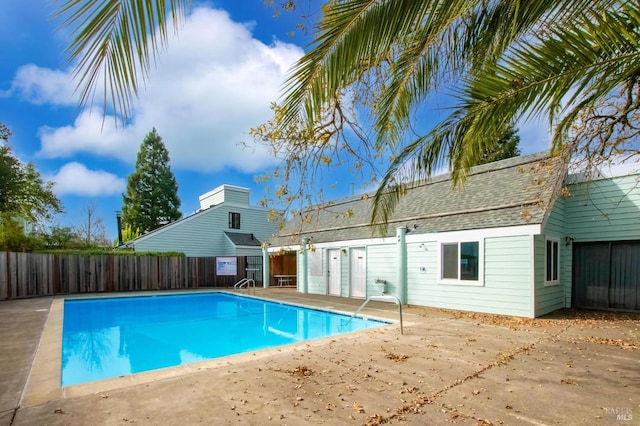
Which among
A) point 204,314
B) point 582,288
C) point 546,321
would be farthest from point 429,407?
point 204,314

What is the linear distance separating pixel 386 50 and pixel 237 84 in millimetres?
1692

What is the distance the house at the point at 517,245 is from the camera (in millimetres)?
9430

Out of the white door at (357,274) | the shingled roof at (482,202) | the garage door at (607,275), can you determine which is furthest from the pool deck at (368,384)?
the white door at (357,274)

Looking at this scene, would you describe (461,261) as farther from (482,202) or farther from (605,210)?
(605,210)

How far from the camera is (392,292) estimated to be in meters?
12.6

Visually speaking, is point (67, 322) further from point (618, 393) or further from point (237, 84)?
point (618, 393)

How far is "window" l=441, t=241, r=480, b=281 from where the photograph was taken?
10.4m

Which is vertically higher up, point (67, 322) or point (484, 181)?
point (484, 181)

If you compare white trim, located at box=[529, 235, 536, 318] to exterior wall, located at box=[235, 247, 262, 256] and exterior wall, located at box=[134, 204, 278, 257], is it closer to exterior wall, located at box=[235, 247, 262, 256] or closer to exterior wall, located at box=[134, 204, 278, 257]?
exterior wall, located at box=[134, 204, 278, 257]

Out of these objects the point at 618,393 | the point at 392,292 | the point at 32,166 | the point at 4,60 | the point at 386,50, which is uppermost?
the point at 32,166

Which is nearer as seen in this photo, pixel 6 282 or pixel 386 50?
pixel 386 50

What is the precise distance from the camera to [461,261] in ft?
35.0

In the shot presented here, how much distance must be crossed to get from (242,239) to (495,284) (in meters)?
17.9

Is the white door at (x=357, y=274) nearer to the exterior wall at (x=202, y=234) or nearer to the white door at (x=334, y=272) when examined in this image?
the white door at (x=334, y=272)
